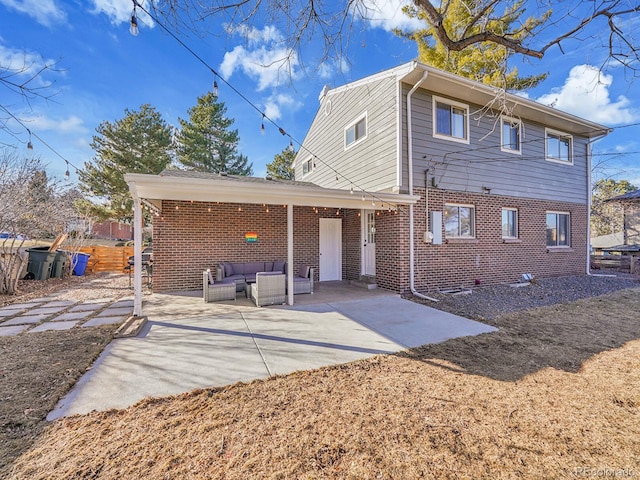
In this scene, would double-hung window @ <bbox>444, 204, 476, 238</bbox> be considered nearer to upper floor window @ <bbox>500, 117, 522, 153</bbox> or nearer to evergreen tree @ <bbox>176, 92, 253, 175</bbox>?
upper floor window @ <bbox>500, 117, 522, 153</bbox>

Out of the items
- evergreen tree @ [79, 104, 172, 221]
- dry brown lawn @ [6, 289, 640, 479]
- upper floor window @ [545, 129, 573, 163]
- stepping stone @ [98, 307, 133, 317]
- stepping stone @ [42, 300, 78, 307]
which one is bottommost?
dry brown lawn @ [6, 289, 640, 479]

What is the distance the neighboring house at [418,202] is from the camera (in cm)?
715

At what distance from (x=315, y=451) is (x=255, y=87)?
20.7 feet

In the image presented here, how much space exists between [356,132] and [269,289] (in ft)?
20.2

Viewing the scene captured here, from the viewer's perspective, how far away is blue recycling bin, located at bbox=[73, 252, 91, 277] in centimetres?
1087

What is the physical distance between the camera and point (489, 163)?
8.34 m

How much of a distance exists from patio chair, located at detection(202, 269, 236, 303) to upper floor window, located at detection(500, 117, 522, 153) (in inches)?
354

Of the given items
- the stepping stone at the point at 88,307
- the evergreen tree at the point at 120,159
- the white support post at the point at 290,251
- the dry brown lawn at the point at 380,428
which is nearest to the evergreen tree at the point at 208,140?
the evergreen tree at the point at 120,159

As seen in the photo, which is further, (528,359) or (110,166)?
(110,166)

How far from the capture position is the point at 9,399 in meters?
2.59

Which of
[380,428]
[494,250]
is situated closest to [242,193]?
[380,428]

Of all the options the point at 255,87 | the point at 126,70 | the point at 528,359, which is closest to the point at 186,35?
the point at 255,87

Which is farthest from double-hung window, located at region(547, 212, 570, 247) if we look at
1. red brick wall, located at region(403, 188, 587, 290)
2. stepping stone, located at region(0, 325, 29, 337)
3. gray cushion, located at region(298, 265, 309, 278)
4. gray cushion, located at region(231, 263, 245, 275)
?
stepping stone, located at region(0, 325, 29, 337)

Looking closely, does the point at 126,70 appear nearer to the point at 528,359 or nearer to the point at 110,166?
the point at 528,359
